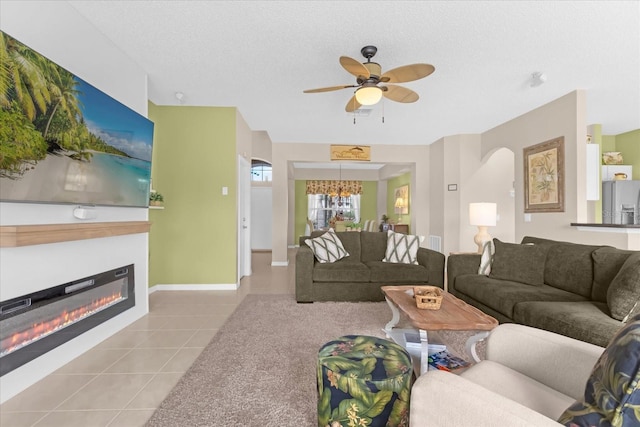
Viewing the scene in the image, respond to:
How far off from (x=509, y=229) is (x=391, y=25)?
511cm

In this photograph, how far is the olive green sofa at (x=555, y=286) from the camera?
1937 mm

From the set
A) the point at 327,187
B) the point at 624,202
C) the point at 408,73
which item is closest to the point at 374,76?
the point at 408,73

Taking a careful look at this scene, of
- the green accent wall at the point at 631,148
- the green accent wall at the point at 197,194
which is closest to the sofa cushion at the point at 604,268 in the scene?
the green accent wall at the point at 197,194

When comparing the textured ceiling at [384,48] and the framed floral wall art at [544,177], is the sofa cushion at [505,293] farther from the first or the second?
the textured ceiling at [384,48]

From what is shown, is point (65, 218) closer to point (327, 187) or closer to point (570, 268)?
point (570, 268)

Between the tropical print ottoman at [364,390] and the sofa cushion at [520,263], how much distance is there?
84.6 inches

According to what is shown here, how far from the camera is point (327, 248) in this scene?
158 inches

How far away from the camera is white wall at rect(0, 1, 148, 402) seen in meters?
1.84

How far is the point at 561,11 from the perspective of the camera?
230 cm

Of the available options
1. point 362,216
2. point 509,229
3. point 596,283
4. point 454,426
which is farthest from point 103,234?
point 362,216

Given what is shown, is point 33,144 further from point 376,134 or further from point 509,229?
point 509,229

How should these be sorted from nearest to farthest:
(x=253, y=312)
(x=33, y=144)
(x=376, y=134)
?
(x=33, y=144), (x=253, y=312), (x=376, y=134)

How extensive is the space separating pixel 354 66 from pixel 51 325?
304 centimetres

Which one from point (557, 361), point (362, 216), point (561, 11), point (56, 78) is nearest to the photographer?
point (557, 361)
